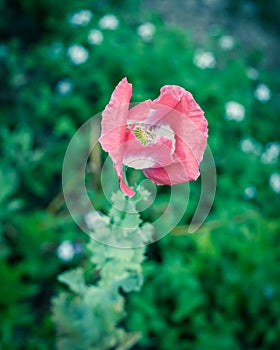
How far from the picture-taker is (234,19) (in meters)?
3.99

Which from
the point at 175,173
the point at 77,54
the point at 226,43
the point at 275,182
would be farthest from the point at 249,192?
the point at 175,173

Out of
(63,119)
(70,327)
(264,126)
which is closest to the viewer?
(70,327)

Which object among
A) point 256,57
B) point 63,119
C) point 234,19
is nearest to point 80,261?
point 63,119

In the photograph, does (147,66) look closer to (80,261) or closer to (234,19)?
(80,261)

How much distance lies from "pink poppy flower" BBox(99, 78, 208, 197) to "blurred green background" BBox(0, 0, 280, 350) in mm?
770

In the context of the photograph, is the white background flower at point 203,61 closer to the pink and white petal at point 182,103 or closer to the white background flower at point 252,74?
the white background flower at point 252,74

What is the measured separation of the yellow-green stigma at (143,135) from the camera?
915 millimetres

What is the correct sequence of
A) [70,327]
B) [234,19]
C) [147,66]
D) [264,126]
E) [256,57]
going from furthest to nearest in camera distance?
[234,19] < [256,57] < [264,126] < [147,66] < [70,327]

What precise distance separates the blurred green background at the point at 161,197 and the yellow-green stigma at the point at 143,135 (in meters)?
0.78

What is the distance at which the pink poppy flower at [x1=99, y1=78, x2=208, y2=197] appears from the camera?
86cm

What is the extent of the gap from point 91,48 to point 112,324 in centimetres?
154

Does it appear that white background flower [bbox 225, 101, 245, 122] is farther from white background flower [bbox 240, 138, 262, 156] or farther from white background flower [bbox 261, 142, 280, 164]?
white background flower [bbox 261, 142, 280, 164]

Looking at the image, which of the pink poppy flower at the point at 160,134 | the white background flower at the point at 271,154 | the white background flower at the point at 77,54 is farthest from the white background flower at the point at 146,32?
the pink poppy flower at the point at 160,134

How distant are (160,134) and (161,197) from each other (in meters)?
1.34
